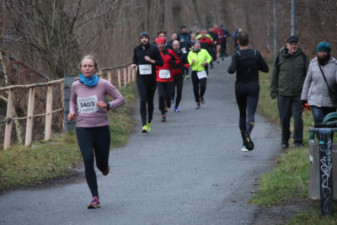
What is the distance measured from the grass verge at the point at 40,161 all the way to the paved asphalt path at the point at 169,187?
53 cm

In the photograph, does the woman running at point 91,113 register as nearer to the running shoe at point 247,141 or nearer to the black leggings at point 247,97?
the black leggings at point 247,97

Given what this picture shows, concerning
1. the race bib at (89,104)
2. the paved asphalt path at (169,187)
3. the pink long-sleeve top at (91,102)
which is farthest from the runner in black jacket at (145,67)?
the race bib at (89,104)

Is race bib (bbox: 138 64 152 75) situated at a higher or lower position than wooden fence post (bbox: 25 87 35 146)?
higher

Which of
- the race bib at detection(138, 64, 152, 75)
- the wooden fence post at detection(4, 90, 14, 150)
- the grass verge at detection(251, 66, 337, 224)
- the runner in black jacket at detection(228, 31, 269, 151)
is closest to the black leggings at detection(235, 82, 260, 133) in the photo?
the runner in black jacket at detection(228, 31, 269, 151)

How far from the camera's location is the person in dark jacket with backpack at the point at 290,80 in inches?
447

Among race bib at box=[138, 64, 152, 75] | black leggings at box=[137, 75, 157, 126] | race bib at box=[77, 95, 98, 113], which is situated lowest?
black leggings at box=[137, 75, 157, 126]

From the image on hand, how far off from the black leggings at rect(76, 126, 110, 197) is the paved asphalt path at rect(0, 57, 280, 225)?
0.33m

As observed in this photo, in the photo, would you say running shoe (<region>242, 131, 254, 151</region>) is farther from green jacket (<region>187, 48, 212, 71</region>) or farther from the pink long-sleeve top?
green jacket (<region>187, 48, 212, 71</region>)

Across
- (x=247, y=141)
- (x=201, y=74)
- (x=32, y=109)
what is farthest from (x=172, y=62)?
(x=247, y=141)

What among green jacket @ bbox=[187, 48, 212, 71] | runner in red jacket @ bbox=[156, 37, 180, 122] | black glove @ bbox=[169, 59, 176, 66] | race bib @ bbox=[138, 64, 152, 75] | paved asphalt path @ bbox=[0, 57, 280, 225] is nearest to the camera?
paved asphalt path @ bbox=[0, 57, 280, 225]

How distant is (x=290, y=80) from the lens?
11430 millimetres

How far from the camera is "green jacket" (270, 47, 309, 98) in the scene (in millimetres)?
11352

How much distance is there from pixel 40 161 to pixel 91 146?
3057 mm

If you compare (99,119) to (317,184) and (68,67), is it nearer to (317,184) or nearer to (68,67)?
(317,184)
